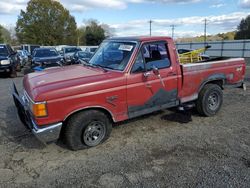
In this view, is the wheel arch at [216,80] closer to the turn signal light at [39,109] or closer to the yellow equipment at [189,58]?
the yellow equipment at [189,58]

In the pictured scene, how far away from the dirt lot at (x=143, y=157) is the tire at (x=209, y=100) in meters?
0.25

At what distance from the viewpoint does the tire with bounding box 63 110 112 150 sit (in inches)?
153

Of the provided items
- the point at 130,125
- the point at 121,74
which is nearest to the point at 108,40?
the point at 121,74

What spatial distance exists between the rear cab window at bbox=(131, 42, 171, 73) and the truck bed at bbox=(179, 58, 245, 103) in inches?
18.6

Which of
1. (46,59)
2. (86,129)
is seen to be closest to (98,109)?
(86,129)

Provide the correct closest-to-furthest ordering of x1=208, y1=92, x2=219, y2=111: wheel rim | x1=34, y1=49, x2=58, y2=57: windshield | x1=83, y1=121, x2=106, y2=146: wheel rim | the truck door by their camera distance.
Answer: x1=83, y1=121, x2=106, y2=146: wheel rim, the truck door, x1=208, y1=92, x2=219, y2=111: wheel rim, x1=34, y1=49, x2=58, y2=57: windshield

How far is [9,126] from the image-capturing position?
5289 mm

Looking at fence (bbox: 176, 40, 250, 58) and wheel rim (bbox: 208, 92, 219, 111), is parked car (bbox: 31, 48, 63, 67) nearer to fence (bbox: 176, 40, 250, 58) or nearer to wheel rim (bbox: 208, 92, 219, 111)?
wheel rim (bbox: 208, 92, 219, 111)

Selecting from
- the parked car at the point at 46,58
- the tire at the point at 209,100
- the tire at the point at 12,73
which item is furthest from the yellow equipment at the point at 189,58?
the tire at the point at 12,73

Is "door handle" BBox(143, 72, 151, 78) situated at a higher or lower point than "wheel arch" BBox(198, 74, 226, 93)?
higher

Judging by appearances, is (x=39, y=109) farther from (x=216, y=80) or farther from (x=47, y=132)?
(x=216, y=80)

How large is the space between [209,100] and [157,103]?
163cm

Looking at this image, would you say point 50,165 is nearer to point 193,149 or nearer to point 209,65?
point 193,149

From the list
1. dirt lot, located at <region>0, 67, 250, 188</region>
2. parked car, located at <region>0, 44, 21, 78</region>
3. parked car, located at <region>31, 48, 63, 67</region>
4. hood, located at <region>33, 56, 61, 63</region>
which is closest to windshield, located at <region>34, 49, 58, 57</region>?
parked car, located at <region>31, 48, 63, 67</region>
